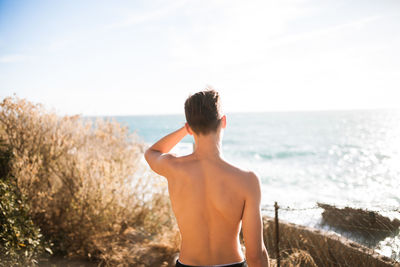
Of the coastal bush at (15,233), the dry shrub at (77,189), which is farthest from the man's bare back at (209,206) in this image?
the dry shrub at (77,189)

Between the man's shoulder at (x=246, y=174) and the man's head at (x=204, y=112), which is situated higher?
the man's head at (x=204, y=112)

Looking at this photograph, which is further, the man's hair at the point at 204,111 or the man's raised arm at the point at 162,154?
the man's raised arm at the point at 162,154

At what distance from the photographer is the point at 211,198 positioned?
1637mm

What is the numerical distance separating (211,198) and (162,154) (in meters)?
0.48

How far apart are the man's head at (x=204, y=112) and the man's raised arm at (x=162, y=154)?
0.33 meters

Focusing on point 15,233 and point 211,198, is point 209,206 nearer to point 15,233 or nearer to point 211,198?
point 211,198

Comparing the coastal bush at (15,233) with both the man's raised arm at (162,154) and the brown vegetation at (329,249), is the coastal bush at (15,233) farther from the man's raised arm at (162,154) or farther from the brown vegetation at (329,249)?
the brown vegetation at (329,249)

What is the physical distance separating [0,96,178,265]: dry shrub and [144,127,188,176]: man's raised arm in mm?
3333

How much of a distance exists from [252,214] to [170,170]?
0.58 meters

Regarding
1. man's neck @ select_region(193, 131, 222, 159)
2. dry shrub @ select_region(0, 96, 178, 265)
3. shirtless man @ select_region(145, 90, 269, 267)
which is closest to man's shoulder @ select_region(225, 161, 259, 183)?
shirtless man @ select_region(145, 90, 269, 267)

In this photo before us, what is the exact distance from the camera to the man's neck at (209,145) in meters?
1.61

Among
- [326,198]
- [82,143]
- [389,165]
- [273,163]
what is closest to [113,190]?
[82,143]

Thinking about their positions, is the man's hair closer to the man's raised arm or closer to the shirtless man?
the shirtless man

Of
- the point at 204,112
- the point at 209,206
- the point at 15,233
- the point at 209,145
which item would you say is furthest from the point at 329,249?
the point at 15,233
